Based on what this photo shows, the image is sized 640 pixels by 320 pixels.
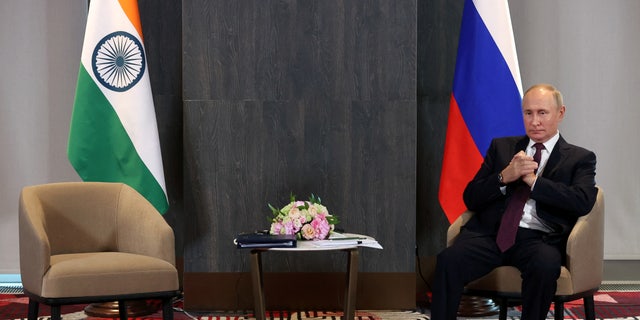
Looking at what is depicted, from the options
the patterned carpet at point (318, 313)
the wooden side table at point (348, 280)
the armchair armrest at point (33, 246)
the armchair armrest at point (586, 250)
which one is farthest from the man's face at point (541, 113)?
the armchair armrest at point (33, 246)

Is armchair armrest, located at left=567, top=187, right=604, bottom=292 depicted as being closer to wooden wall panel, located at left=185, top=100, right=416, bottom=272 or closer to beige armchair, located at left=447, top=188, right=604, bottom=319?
beige armchair, located at left=447, top=188, right=604, bottom=319

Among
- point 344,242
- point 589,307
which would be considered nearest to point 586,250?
point 589,307

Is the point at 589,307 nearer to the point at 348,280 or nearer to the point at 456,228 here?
the point at 456,228

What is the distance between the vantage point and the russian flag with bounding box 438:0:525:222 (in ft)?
16.0

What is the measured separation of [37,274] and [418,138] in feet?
9.00

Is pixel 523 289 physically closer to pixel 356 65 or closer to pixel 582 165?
pixel 582 165

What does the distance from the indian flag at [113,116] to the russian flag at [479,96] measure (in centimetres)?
173

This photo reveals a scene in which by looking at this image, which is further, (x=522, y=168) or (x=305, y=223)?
(x=305, y=223)

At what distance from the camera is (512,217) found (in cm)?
382

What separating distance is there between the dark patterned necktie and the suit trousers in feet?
0.13

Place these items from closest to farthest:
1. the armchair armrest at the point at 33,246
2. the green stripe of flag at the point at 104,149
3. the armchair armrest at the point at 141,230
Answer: the armchair armrest at the point at 33,246
the armchair armrest at the point at 141,230
the green stripe of flag at the point at 104,149

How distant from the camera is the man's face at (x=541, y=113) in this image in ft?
12.6

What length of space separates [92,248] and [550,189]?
225 cm

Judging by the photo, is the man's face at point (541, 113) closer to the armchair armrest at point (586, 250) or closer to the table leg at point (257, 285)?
the armchair armrest at point (586, 250)
